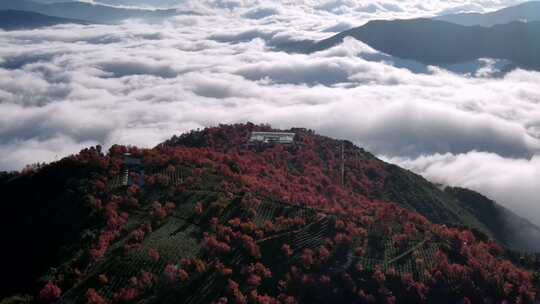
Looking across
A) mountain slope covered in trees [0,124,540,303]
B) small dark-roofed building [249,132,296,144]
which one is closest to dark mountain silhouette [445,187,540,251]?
mountain slope covered in trees [0,124,540,303]

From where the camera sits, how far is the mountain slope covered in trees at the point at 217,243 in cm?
5262

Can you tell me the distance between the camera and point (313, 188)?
3430 inches

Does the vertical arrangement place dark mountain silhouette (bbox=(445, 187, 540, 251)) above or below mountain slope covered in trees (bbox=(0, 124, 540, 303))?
below

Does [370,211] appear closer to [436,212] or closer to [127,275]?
[436,212]

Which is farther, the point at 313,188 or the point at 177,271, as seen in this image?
the point at 313,188

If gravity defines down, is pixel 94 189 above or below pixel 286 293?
above

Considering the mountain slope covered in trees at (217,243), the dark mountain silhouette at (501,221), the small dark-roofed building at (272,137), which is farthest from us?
the small dark-roofed building at (272,137)

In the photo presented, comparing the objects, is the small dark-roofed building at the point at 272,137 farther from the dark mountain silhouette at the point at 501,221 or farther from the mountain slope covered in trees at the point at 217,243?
the dark mountain silhouette at the point at 501,221

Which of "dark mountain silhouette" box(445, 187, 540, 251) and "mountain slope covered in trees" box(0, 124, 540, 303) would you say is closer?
"mountain slope covered in trees" box(0, 124, 540, 303)

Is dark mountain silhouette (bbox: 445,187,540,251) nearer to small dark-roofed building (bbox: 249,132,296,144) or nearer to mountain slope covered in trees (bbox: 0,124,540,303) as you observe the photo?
mountain slope covered in trees (bbox: 0,124,540,303)

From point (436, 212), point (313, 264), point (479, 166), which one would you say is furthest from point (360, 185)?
point (479, 166)

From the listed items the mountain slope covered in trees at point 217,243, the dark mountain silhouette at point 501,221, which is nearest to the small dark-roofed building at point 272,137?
the mountain slope covered in trees at point 217,243

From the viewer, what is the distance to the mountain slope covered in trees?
173ft

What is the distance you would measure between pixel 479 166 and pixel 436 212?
231ft
